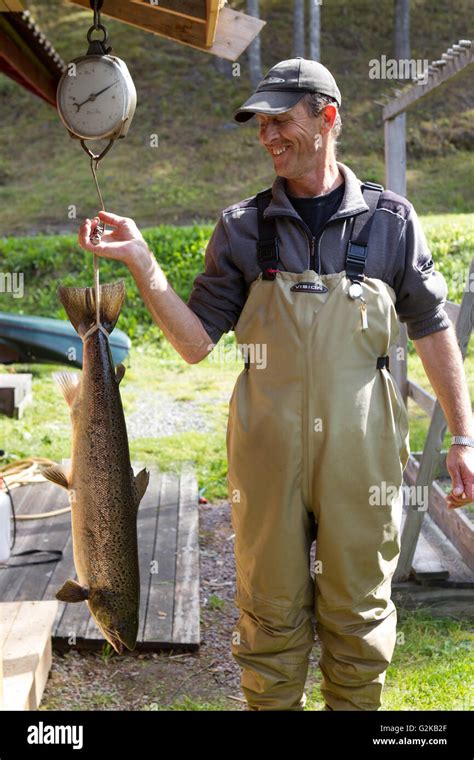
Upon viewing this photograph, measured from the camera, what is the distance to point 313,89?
2871 mm

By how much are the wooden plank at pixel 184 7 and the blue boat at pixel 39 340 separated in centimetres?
818

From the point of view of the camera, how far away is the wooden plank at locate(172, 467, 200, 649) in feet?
15.5

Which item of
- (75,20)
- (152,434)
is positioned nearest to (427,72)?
(152,434)

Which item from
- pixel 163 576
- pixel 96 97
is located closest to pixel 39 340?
pixel 163 576

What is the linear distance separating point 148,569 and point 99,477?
3.03 metres

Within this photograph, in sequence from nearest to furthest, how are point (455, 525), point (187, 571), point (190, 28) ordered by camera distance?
point (190, 28) → point (187, 571) → point (455, 525)

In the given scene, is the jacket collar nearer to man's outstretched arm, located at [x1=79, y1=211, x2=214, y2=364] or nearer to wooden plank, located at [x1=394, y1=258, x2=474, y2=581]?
man's outstretched arm, located at [x1=79, y1=211, x2=214, y2=364]

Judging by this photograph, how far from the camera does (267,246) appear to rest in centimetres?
296

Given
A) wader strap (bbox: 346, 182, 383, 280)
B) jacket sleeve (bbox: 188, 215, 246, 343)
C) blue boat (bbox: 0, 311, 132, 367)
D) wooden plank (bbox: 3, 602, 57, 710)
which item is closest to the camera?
wader strap (bbox: 346, 182, 383, 280)

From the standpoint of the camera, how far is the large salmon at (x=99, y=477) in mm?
2504

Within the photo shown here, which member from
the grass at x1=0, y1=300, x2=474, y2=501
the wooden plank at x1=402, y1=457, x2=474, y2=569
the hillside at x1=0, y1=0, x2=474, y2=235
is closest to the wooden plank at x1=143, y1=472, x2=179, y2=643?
the grass at x1=0, y1=300, x2=474, y2=501

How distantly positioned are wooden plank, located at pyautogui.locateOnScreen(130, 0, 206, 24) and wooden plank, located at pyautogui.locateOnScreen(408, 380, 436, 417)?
3.86m

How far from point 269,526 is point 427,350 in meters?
0.81

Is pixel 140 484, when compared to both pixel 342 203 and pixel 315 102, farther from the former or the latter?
pixel 315 102
